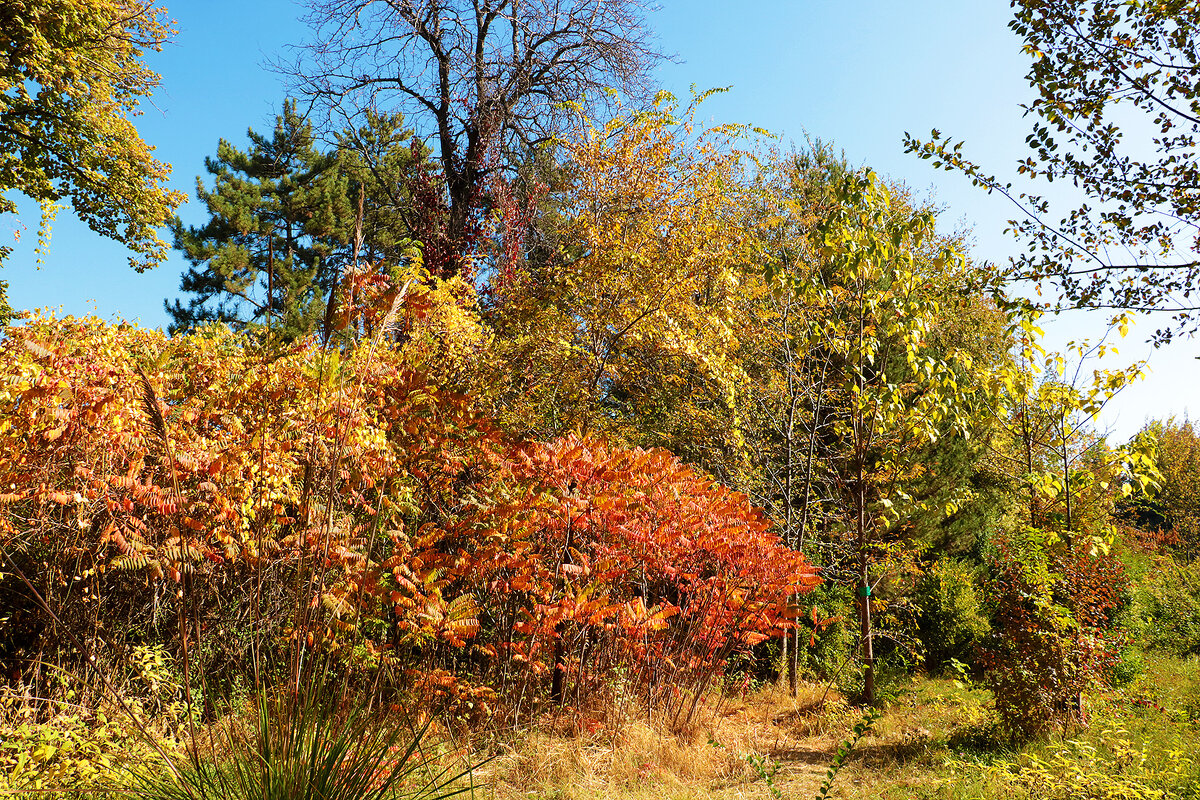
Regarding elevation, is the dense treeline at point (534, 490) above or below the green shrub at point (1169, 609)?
above

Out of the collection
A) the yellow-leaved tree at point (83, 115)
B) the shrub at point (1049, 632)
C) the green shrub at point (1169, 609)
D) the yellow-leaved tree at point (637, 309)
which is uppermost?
the yellow-leaved tree at point (83, 115)

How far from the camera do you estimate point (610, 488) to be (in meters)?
4.50

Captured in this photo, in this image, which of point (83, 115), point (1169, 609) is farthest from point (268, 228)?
point (1169, 609)

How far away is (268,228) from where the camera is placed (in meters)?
18.3

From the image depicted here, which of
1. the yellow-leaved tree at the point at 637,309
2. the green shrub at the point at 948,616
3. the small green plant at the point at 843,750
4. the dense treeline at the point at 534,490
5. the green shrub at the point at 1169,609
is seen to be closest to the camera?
the small green plant at the point at 843,750

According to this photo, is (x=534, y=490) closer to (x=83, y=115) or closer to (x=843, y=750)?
(x=843, y=750)

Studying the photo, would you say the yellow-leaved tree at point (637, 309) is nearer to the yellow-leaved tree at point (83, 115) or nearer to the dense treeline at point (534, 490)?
the dense treeline at point (534, 490)

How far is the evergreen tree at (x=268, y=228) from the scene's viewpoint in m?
17.4

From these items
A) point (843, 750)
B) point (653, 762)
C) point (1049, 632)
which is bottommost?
point (653, 762)

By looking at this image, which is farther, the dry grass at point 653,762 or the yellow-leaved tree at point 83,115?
the yellow-leaved tree at point 83,115

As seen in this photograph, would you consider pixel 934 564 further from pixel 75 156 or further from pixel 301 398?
pixel 75 156

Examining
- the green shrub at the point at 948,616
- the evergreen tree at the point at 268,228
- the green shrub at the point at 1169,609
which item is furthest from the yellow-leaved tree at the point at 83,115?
the green shrub at the point at 1169,609

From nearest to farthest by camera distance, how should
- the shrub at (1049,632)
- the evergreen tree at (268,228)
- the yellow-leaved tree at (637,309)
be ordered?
the shrub at (1049,632)
the yellow-leaved tree at (637,309)
the evergreen tree at (268,228)

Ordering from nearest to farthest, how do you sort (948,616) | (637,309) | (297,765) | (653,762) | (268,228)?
(297,765)
(653,762)
(637,309)
(948,616)
(268,228)
